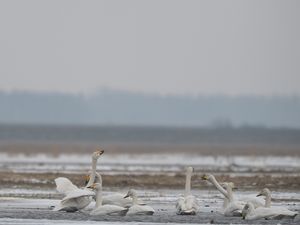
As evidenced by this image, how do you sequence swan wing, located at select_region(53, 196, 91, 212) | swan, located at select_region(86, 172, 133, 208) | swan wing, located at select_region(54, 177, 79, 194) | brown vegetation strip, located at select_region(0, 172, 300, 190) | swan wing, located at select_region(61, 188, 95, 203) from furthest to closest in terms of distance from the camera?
brown vegetation strip, located at select_region(0, 172, 300, 190), swan wing, located at select_region(54, 177, 79, 194), swan, located at select_region(86, 172, 133, 208), swan wing, located at select_region(53, 196, 91, 212), swan wing, located at select_region(61, 188, 95, 203)

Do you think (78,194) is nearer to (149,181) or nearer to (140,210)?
(140,210)

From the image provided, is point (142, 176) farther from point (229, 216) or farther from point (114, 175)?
point (229, 216)

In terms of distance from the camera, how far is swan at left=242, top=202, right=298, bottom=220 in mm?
21453

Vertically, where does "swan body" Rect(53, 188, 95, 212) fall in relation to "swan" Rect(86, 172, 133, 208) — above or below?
below

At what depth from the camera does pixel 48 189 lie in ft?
98.7

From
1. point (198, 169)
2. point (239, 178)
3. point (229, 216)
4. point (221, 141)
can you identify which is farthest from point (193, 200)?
point (221, 141)

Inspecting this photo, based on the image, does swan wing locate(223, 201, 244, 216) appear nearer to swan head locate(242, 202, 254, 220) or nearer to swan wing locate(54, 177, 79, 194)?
swan head locate(242, 202, 254, 220)

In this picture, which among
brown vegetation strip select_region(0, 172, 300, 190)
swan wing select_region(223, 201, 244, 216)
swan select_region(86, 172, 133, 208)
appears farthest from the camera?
brown vegetation strip select_region(0, 172, 300, 190)

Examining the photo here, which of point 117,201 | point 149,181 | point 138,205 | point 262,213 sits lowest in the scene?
point 262,213

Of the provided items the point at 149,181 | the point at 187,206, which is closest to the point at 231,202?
the point at 187,206

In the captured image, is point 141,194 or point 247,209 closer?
point 247,209

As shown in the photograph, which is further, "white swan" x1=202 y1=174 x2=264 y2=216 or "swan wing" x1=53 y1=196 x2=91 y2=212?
"swan wing" x1=53 y1=196 x2=91 y2=212

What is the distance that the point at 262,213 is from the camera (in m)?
21.5

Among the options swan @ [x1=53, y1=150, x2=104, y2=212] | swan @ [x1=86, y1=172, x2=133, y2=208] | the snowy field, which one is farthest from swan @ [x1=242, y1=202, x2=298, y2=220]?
swan @ [x1=53, y1=150, x2=104, y2=212]
